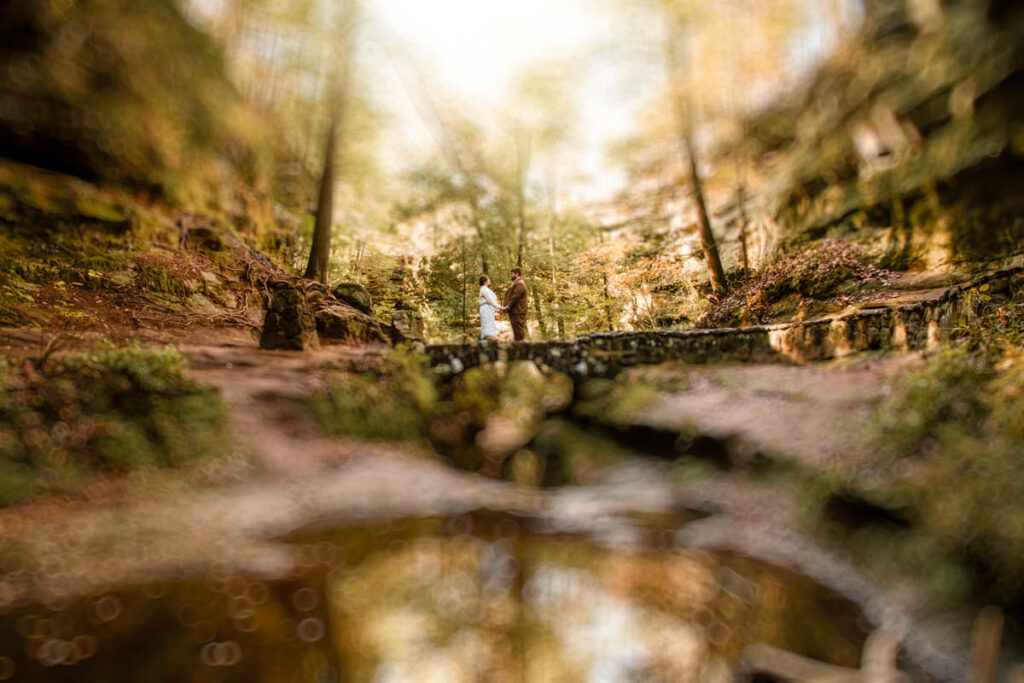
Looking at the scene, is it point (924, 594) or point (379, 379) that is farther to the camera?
point (379, 379)

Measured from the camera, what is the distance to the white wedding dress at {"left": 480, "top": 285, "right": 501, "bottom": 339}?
717 cm

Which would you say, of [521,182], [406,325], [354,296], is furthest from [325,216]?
[521,182]

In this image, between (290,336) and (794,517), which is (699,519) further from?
(290,336)

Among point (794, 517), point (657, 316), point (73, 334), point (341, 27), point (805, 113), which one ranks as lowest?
point (794, 517)

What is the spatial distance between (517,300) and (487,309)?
20.6 inches

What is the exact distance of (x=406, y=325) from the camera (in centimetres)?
666

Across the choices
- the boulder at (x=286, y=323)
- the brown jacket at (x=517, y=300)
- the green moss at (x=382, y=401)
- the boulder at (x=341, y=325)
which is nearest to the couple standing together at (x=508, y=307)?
the brown jacket at (x=517, y=300)

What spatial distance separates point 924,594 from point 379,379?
507 centimetres

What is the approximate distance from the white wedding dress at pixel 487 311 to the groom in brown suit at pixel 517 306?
0.21m

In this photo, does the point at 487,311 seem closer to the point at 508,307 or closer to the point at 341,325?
the point at 508,307

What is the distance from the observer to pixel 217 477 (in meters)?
4.10

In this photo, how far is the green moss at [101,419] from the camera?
359cm

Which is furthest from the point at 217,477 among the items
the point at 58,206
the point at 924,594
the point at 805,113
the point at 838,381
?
the point at 805,113

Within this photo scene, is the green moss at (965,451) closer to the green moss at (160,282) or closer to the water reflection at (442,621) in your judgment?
the water reflection at (442,621)
